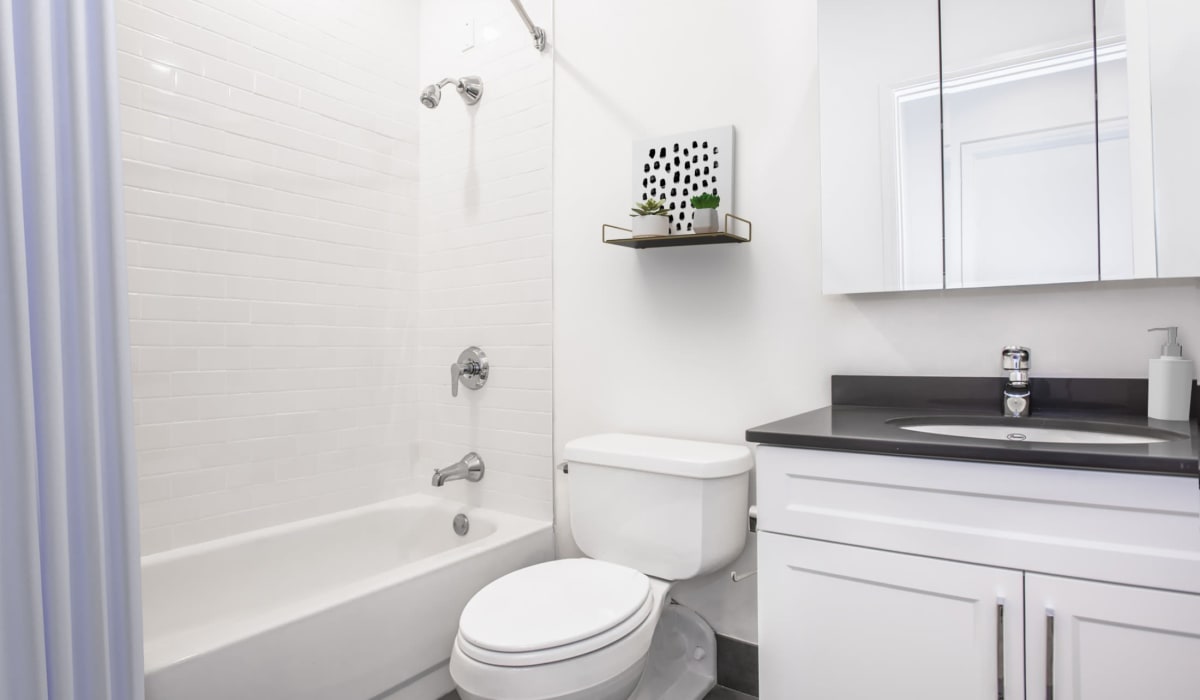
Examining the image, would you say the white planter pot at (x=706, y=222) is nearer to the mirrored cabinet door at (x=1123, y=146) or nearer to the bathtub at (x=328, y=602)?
the mirrored cabinet door at (x=1123, y=146)

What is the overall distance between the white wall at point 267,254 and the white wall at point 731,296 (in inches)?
28.7

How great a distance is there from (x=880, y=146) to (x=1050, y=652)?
1.14 metres

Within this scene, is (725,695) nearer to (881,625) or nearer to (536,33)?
(881,625)

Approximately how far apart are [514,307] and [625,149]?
0.66 meters

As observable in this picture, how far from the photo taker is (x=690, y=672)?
186 cm

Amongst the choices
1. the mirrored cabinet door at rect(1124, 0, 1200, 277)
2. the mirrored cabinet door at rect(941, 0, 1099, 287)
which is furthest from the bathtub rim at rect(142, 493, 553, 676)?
the mirrored cabinet door at rect(1124, 0, 1200, 277)

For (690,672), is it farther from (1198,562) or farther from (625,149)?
(625,149)

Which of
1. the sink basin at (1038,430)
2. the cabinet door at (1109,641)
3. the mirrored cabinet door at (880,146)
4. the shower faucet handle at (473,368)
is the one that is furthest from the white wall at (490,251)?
the cabinet door at (1109,641)

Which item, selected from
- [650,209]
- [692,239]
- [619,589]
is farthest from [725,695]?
[650,209]

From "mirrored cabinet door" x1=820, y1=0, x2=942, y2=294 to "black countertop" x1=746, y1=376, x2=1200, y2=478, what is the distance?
26 centimetres

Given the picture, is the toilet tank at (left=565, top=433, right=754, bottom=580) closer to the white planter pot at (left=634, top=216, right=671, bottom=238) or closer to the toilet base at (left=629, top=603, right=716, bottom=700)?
the toilet base at (left=629, top=603, right=716, bottom=700)

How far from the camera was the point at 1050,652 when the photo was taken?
3.41 feet

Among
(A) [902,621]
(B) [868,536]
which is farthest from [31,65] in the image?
(A) [902,621]

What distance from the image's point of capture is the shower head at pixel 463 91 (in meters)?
2.34
